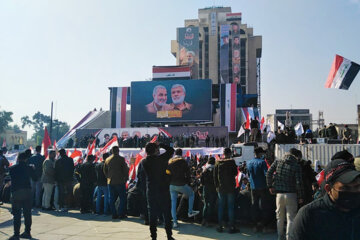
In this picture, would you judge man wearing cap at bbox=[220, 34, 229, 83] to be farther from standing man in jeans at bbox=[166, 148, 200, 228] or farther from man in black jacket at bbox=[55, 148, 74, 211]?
standing man in jeans at bbox=[166, 148, 200, 228]

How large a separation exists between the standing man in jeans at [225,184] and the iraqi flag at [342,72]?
7097 millimetres

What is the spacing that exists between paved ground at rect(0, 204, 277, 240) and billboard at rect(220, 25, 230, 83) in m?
73.0

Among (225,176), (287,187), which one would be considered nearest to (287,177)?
(287,187)

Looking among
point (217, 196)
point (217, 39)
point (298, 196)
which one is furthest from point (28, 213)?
point (217, 39)

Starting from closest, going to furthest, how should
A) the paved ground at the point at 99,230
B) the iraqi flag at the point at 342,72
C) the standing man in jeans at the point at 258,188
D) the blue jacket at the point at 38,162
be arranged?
the paved ground at the point at 99,230
the standing man in jeans at the point at 258,188
the blue jacket at the point at 38,162
the iraqi flag at the point at 342,72

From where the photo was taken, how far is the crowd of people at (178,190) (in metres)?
5.76

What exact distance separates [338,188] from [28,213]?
597 centimetres

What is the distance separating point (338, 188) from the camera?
6.85 feet

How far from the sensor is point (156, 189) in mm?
5750

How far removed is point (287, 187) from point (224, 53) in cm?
7636

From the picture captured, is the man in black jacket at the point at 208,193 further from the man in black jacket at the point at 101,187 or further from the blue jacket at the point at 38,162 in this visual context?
the blue jacket at the point at 38,162

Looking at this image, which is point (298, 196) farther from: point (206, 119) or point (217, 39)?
point (217, 39)

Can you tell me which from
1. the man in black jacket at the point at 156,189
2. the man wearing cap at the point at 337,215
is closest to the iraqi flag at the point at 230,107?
the man in black jacket at the point at 156,189

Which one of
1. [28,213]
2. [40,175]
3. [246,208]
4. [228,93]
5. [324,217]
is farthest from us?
[228,93]
